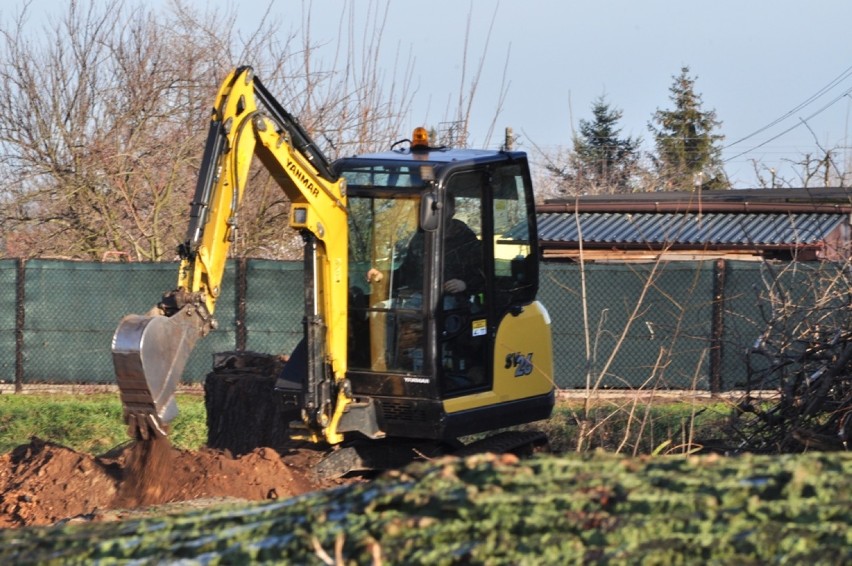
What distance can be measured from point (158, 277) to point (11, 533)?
13804 mm

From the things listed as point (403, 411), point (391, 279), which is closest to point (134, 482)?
point (403, 411)

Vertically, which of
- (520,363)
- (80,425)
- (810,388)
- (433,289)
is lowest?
(80,425)

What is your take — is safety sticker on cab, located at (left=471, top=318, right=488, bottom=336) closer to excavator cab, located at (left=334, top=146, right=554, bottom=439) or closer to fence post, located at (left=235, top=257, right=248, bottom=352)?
excavator cab, located at (left=334, top=146, right=554, bottom=439)

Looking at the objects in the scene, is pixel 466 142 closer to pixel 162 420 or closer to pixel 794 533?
pixel 162 420

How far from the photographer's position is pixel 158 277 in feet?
57.8

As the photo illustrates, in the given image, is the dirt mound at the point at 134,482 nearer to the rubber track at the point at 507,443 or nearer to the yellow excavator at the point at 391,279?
the yellow excavator at the point at 391,279

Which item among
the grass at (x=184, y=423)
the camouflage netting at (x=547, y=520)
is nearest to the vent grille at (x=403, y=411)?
the grass at (x=184, y=423)

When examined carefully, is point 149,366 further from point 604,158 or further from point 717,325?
point 604,158

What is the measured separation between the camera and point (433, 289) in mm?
8789

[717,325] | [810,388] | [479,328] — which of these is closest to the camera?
[810,388]

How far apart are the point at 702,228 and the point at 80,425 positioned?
12.4m

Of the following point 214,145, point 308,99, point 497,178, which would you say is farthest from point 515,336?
point 308,99

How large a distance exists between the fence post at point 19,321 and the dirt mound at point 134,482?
31.8ft

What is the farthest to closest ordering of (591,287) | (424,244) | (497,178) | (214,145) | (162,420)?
(591,287) → (497,178) → (424,244) → (214,145) → (162,420)
